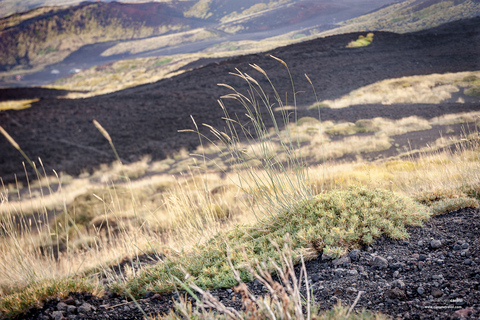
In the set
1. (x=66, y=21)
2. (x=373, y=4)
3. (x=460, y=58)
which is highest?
(x=66, y=21)

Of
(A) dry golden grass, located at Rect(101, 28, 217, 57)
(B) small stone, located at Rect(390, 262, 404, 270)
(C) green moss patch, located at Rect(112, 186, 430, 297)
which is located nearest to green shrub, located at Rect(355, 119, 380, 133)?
(C) green moss patch, located at Rect(112, 186, 430, 297)

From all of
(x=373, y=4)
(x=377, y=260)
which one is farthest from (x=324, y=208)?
(x=373, y=4)

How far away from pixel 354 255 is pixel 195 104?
21.9m

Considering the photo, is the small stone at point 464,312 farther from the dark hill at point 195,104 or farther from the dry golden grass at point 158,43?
the dry golden grass at point 158,43

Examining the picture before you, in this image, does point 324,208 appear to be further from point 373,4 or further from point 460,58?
point 373,4

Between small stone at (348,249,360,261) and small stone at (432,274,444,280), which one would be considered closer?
small stone at (432,274,444,280)

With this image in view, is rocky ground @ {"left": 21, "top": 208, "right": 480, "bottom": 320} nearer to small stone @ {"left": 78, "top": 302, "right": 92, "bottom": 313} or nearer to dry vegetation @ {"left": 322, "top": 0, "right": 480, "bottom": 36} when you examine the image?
small stone @ {"left": 78, "top": 302, "right": 92, "bottom": 313}

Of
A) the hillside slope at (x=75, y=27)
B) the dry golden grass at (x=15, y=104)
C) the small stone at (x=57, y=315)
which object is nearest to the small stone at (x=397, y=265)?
the small stone at (x=57, y=315)

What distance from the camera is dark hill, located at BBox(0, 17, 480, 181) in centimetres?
1741

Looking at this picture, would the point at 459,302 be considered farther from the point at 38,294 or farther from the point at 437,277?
the point at 38,294

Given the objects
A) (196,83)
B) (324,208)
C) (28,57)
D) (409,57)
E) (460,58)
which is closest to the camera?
(324,208)

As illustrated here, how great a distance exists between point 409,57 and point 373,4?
149 ft

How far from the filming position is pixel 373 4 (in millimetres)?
60250

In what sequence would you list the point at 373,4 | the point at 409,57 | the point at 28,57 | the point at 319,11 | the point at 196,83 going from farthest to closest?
the point at 28,57 < the point at 319,11 < the point at 373,4 < the point at 196,83 < the point at 409,57
